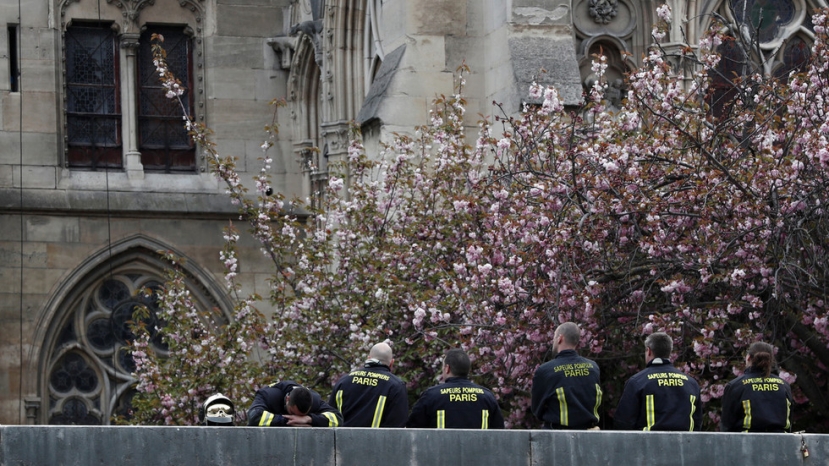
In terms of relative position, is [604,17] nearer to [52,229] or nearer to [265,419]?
[52,229]

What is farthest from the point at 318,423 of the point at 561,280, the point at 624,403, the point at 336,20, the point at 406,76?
the point at 336,20

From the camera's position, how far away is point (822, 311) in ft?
41.9

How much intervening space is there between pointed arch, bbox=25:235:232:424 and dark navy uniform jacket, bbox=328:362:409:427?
9735 millimetres

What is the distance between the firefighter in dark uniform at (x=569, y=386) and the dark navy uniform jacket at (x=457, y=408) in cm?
34

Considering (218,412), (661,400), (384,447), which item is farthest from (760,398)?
(218,412)

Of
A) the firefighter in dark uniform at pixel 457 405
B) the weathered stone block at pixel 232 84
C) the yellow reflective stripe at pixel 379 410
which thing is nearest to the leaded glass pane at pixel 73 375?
the weathered stone block at pixel 232 84

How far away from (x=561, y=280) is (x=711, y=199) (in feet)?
3.95

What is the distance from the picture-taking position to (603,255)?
13555 millimetres

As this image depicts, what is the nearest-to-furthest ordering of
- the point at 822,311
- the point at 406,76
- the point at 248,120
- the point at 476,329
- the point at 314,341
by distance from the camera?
the point at 822,311 → the point at 476,329 → the point at 314,341 → the point at 406,76 → the point at 248,120

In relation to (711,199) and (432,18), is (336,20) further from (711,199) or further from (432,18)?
(711,199)

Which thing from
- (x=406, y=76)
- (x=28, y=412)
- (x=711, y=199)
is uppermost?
(x=406, y=76)

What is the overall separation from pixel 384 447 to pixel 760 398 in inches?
100

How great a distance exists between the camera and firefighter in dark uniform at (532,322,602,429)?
1149 centimetres

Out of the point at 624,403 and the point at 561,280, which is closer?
the point at 624,403
